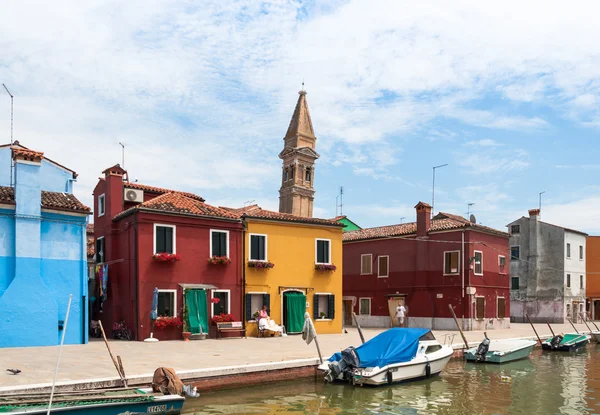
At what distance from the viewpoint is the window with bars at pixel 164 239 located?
24.4 meters

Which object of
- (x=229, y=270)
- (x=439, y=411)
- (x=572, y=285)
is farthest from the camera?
(x=572, y=285)

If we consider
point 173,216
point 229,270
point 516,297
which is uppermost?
point 173,216

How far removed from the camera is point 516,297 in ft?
156

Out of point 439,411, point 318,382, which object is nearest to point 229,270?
point 318,382

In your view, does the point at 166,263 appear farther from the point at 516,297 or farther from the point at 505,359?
the point at 516,297

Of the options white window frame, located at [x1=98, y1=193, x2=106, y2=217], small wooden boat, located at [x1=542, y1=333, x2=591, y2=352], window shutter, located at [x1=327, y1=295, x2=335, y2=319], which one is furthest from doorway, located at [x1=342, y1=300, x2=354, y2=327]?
white window frame, located at [x1=98, y1=193, x2=106, y2=217]

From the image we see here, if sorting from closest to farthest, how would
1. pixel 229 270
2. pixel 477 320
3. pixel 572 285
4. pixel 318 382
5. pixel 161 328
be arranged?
pixel 318 382
pixel 161 328
pixel 229 270
pixel 477 320
pixel 572 285

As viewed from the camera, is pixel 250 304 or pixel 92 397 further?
pixel 250 304

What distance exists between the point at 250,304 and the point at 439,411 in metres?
14.0

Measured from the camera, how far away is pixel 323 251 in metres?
29.6

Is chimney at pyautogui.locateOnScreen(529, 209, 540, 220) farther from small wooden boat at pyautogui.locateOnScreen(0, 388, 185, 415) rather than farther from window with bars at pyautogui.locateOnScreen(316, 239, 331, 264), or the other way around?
small wooden boat at pyautogui.locateOnScreen(0, 388, 185, 415)

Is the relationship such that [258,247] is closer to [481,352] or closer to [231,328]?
[231,328]

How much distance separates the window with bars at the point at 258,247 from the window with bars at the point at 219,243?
133 cm

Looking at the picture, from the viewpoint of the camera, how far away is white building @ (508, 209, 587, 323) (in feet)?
151
